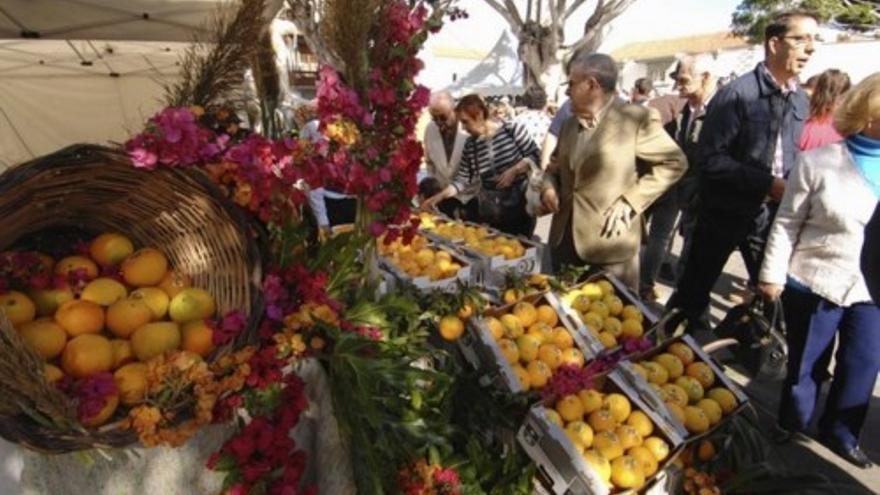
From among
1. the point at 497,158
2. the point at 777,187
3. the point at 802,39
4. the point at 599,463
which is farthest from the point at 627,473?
the point at 497,158

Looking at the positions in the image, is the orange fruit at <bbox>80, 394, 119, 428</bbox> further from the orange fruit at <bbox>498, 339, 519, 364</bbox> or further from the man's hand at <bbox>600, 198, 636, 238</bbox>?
the man's hand at <bbox>600, 198, 636, 238</bbox>

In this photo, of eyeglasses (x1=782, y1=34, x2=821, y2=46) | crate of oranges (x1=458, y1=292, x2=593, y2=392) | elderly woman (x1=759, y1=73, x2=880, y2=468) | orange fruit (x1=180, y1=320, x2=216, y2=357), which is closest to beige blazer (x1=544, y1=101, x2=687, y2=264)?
elderly woman (x1=759, y1=73, x2=880, y2=468)

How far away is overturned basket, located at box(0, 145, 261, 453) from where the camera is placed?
0.87 meters

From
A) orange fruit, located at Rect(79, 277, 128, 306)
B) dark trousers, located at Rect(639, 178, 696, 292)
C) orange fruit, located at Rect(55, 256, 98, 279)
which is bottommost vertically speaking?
dark trousers, located at Rect(639, 178, 696, 292)

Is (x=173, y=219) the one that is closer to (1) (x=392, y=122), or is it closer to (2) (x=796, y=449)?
(1) (x=392, y=122)

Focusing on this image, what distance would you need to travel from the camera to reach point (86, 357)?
0.99m

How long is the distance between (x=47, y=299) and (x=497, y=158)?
2.76 metres

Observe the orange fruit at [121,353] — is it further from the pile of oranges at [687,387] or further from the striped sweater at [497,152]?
the striped sweater at [497,152]

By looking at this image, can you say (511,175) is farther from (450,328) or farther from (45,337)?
(45,337)

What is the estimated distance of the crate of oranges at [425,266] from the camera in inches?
87.7

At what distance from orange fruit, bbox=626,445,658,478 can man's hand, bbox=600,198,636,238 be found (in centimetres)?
112

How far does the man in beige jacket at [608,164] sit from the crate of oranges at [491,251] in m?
0.25

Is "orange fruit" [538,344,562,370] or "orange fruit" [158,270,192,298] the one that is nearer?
"orange fruit" [158,270,192,298]

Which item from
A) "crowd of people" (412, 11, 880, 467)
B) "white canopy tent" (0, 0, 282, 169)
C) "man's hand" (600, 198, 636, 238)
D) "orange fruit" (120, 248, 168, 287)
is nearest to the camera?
"orange fruit" (120, 248, 168, 287)
